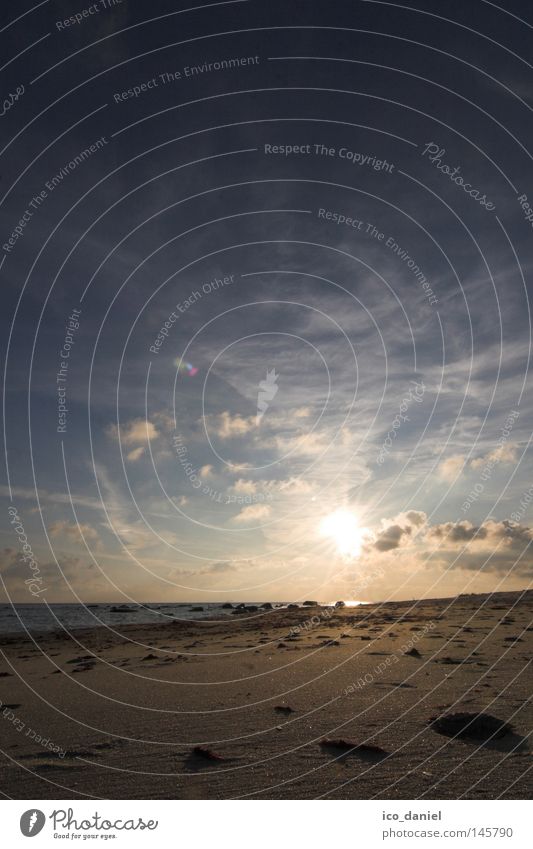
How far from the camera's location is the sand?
8.77 m

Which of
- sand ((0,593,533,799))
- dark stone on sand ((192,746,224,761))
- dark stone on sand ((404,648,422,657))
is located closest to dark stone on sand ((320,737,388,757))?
sand ((0,593,533,799))

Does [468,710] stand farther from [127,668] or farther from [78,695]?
[127,668]

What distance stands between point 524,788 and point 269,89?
1671cm

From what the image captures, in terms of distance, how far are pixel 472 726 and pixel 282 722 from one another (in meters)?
3.54

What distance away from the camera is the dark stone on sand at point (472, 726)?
10078 mm

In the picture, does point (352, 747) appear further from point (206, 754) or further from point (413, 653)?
point (413, 653)

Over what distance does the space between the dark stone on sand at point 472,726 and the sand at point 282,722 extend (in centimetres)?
3
